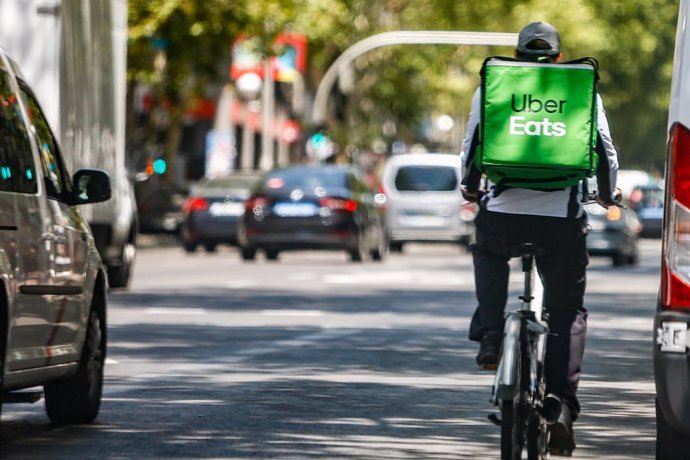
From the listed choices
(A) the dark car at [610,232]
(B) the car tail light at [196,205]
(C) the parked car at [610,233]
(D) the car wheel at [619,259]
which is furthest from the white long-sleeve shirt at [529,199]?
(B) the car tail light at [196,205]

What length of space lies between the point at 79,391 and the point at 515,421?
2960 mm

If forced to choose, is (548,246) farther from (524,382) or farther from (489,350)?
(524,382)

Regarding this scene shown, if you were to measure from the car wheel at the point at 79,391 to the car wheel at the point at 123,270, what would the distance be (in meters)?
12.4

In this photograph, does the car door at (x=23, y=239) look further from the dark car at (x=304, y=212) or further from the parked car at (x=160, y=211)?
the parked car at (x=160, y=211)

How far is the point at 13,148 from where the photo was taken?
850 centimetres

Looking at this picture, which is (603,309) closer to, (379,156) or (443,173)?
(443,173)

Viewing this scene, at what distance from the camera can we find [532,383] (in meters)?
7.36

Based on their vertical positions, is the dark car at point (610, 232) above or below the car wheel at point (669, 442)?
below

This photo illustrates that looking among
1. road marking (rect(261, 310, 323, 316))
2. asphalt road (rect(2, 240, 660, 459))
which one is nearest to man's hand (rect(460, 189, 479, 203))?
asphalt road (rect(2, 240, 660, 459))

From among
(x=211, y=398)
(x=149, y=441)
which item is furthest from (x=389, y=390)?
(x=149, y=441)

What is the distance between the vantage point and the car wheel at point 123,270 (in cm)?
2210

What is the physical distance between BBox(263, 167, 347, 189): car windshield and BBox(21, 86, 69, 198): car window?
20775 millimetres

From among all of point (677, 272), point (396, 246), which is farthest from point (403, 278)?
point (677, 272)

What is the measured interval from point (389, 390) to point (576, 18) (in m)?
46.3
